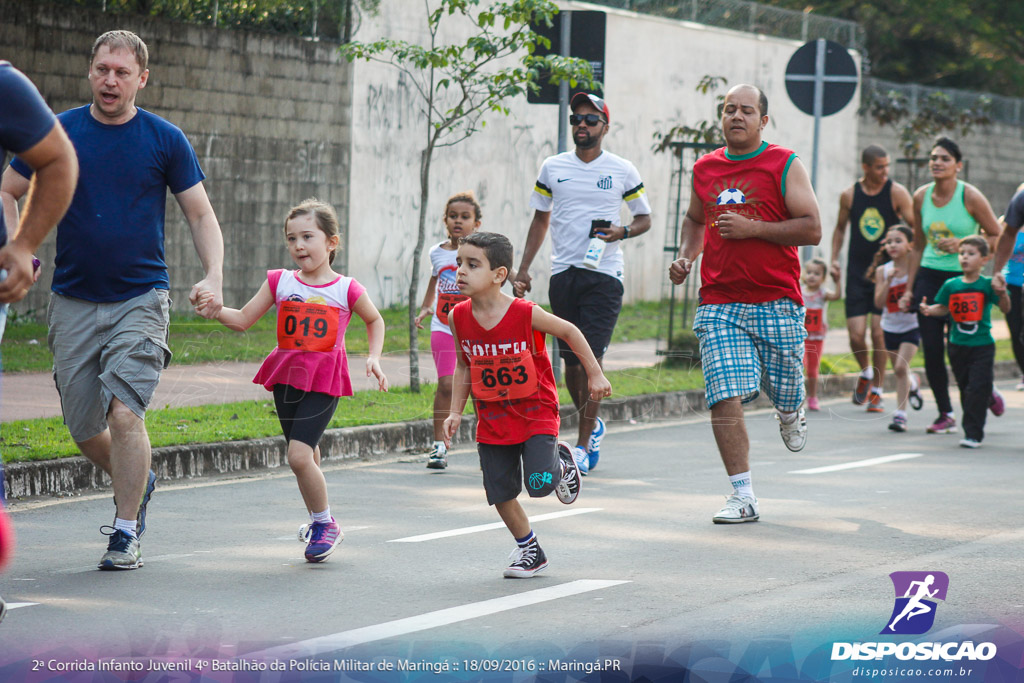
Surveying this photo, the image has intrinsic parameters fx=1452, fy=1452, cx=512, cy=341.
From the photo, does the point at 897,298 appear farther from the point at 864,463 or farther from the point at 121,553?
the point at 121,553

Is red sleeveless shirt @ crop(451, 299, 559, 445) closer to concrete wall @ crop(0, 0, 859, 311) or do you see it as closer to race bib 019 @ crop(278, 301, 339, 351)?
race bib 019 @ crop(278, 301, 339, 351)

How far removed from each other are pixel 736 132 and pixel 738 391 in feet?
4.30

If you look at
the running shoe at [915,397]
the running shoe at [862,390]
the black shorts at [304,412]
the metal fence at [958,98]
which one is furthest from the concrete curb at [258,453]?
the metal fence at [958,98]

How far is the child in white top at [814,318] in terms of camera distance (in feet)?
41.9

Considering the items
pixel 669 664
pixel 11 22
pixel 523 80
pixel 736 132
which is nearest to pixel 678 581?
pixel 669 664

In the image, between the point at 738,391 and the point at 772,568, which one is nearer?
the point at 772,568

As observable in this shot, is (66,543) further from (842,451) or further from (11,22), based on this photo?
(11,22)

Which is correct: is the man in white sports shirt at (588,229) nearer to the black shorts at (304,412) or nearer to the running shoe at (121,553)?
the black shorts at (304,412)

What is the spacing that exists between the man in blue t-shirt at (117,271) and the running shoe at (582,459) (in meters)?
3.31

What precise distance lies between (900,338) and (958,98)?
1836 centimetres

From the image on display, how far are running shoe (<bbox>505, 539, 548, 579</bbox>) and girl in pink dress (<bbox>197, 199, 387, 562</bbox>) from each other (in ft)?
2.71

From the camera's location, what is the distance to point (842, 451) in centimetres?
1018

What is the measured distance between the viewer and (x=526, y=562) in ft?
19.2

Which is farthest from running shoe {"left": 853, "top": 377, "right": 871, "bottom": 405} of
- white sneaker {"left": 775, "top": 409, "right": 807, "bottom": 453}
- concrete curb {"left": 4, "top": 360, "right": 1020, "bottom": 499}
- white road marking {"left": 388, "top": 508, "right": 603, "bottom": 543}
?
white road marking {"left": 388, "top": 508, "right": 603, "bottom": 543}
